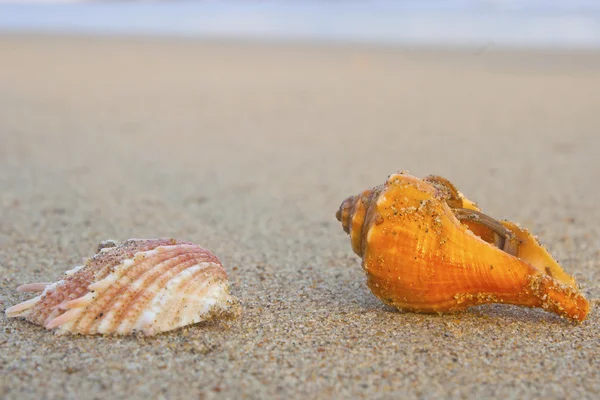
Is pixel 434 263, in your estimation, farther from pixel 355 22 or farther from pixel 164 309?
pixel 355 22

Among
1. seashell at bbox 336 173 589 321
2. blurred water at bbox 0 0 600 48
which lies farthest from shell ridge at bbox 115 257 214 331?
blurred water at bbox 0 0 600 48

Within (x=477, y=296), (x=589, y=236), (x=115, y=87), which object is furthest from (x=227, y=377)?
(x=115, y=87)

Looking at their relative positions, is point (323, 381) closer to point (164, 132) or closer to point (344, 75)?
point (164, 132)

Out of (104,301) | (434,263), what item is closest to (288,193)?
(434,263)

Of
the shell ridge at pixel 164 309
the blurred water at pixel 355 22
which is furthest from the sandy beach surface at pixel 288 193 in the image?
the blurred water at pixel 355 22

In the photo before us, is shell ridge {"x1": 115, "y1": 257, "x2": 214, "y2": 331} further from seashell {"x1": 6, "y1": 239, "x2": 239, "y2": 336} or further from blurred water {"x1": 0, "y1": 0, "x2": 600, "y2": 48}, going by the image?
blurred water {"x1": 0, "y1": 0, "x2": 600, "y2": 48}

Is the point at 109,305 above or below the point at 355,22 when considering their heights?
below

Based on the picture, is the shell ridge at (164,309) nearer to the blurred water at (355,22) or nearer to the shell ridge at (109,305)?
the shell ridge at (109,305)
